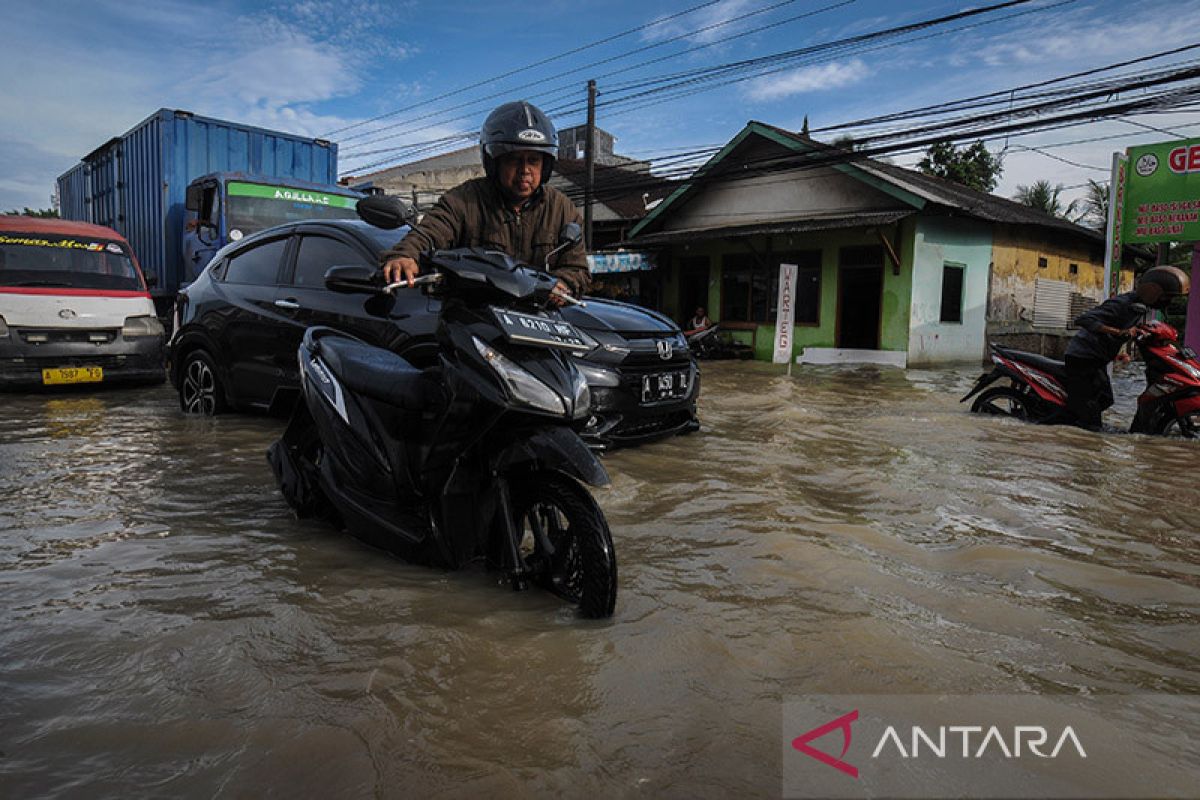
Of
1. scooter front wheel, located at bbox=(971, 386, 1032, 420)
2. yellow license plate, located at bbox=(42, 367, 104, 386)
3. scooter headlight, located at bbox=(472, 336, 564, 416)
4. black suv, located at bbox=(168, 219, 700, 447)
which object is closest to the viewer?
scooter headlight, located at bbox=(472, 336, 564, 416)

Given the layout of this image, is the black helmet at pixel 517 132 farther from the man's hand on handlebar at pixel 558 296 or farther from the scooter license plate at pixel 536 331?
the scooter license plate at pixel 536 331

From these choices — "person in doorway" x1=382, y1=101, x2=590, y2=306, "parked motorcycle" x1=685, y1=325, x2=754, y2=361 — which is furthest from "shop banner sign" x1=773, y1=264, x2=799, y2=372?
"person in doorway" x1=382, y1=101, x2=590, y2=306

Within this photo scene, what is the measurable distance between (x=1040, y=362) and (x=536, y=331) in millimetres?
5903

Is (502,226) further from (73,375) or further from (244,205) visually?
(244,205)

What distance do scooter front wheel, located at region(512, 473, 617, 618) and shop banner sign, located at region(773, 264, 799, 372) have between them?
11336 millimetres

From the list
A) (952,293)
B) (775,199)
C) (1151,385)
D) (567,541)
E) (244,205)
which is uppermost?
(775,199)

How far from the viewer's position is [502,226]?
3.43m

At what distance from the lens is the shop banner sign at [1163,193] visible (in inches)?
441

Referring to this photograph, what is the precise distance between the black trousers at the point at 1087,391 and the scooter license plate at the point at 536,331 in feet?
18.3

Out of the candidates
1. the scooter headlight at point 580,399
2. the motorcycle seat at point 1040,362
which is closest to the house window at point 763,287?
the motorcycle seat at point 1040,362

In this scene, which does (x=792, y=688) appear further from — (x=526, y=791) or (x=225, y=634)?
(x=225, y=634)

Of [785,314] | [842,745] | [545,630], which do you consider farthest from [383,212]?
[785,314]

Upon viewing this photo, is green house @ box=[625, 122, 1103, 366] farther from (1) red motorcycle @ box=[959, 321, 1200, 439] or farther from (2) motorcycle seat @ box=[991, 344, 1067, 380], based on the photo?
(1) red motorcycle @ box=[959, 321, 1200, 439]

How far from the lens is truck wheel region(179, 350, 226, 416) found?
616 cm
